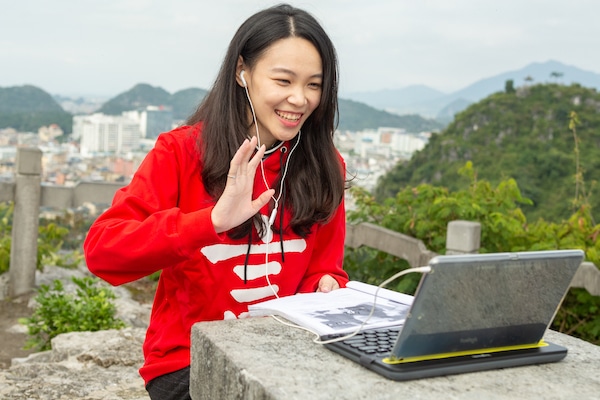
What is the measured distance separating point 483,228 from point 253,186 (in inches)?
92.6

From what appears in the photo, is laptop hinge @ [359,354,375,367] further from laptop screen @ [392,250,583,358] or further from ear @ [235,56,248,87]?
ear @ [235,56,248,87]

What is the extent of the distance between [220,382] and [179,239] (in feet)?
1.48

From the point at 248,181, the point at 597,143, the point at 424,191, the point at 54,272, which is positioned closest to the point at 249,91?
the point at 248,181

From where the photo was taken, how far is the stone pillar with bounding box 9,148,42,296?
5852 mm

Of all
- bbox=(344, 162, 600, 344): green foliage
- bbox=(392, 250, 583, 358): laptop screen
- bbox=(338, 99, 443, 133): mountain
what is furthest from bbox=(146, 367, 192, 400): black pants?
bbox=(338, 99, 443, 133): mountain

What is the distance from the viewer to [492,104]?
170ft

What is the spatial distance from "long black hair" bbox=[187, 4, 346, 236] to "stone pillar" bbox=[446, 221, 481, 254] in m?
1.50

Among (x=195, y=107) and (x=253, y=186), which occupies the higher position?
(x=195, y=107)

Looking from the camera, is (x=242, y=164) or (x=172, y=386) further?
(x=172, y=386)

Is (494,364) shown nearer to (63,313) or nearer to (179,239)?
(179,239)

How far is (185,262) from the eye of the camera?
7.17 ft

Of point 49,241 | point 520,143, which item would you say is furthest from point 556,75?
point 49,241

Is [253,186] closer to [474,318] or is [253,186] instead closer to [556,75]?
[474,318]

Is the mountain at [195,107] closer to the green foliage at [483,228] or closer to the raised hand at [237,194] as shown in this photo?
the green foliage at [483,228]
